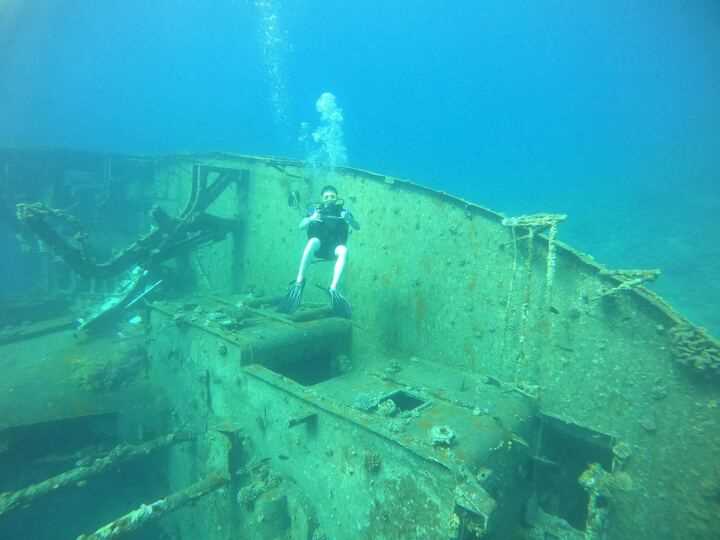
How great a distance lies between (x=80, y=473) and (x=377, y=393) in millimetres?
3226

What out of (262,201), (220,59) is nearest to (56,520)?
(262,201)

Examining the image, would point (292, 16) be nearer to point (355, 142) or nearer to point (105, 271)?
point (355, 142)

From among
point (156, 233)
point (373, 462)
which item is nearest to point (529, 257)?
point (373, 462)

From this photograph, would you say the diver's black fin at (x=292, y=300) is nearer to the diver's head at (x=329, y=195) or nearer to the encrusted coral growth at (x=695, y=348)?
the diver's head at (x=329, y=195)

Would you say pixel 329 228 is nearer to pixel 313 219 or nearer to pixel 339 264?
pixel 313 219

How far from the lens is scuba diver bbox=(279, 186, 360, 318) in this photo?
5.16 m

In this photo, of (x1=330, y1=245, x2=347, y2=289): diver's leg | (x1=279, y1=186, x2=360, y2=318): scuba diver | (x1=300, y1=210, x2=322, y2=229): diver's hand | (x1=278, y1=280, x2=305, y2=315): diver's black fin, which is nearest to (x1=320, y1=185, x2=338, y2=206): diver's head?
(x1=279, y1=186, x2=360, y2=318): scuba diver

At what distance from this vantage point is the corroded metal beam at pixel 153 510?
122 inches

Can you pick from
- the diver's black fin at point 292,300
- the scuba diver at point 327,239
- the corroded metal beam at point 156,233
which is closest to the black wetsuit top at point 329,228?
the scuba diver at point 327,239

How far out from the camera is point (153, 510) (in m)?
3.39

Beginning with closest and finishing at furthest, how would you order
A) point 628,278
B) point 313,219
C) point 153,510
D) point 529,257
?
point 628,278, point 153,510, point 529,257, point 313,219

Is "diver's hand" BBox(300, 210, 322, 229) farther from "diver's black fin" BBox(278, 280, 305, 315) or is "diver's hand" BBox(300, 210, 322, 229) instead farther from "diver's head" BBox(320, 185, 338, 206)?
"diver's black fin" BBox(278, 280, 305, 315)

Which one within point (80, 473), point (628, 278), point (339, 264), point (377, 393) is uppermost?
point (628, 278)

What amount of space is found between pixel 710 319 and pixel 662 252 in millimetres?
6393
